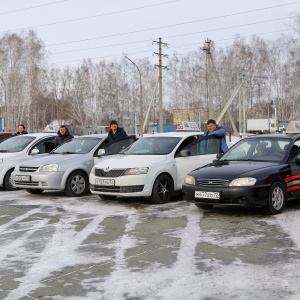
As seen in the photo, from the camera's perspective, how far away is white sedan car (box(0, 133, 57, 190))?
13.5 meters

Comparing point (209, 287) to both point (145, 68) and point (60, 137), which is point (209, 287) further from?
A: point (145, 68)

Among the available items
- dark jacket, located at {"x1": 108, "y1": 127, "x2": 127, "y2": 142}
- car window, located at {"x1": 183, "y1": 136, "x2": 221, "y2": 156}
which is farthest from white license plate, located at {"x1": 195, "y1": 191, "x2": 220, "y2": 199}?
dark jacket, located at {"x1": 108, "y1": 127, "x2": 127, "y2": 142}

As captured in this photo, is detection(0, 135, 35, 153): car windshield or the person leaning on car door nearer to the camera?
the person leaning on car door

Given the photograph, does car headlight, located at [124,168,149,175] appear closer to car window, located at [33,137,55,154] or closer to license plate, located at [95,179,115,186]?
license plate, located at [95,179,115,186]

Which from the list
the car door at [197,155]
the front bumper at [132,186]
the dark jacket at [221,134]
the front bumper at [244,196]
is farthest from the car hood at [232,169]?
the dark jacket at [221,134]

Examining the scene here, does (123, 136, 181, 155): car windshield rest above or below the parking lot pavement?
above

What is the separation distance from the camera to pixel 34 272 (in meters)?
5.61

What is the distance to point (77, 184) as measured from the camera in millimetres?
12180

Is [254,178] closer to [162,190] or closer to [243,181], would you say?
[243,181]

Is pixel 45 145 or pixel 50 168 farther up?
pixel 45 145

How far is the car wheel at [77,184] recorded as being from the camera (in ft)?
39.4

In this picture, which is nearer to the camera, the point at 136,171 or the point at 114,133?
the point at 136,171

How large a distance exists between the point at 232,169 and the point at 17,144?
24.2 ft

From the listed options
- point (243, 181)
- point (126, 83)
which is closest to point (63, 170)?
point (243, 181)
